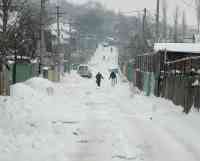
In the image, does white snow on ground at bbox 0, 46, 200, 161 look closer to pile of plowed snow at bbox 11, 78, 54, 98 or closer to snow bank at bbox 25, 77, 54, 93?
pile of plowed snow at bbox 11, 78, 54, 98

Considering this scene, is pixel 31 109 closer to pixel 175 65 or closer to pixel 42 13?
pixel 175 65

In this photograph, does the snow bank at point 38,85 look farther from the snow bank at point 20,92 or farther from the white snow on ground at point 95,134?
the white snow on ground at point 95,134

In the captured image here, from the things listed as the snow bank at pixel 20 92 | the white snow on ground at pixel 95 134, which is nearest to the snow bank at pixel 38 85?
the snow bank at pixel 20 92

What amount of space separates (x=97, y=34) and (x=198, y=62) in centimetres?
14485

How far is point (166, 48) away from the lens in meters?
26.1

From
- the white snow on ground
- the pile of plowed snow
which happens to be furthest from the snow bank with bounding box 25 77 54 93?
the white snow on ground

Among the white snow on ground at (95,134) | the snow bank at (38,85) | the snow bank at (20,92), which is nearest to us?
the white snow on ground at (95,134)

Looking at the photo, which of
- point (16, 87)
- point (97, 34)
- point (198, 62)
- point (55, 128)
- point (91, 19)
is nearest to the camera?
point (55, 128)

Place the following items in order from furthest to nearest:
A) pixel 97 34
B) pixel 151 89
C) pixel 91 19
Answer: pixel 97 34 → pixel 91 19 → pixel 151 89

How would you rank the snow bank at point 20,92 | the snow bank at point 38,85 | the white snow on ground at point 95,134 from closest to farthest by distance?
the white snow on ground at point 95,134 → the snow bank at point 20,92 → the snow bank at point 38,85

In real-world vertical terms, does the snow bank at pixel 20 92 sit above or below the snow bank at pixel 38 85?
above

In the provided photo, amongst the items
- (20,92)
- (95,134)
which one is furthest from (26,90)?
(95,134)

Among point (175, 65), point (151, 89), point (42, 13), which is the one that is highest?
point (42, 13)

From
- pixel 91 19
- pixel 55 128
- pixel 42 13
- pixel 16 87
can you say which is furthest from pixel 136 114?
pixel 91 19
